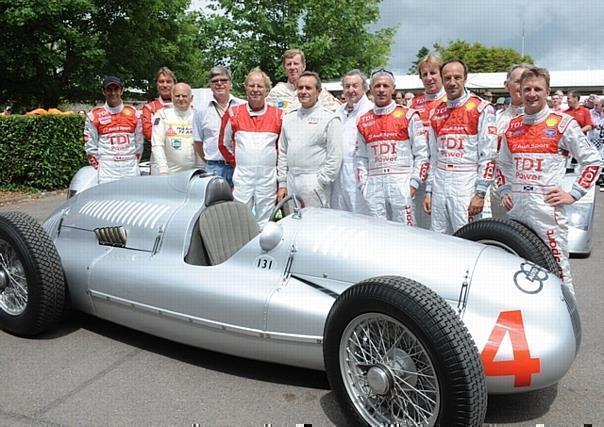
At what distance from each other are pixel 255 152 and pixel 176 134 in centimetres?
127

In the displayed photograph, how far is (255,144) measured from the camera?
4.92 metres

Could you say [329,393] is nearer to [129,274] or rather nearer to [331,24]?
[129,274]

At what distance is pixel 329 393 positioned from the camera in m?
3.14

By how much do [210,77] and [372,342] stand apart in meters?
3.61

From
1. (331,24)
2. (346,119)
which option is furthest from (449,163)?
(331,24)

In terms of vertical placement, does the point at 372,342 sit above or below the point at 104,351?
above

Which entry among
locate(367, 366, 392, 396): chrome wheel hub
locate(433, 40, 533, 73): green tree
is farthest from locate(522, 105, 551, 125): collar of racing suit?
locate(433, 40, 533, 73): green tree

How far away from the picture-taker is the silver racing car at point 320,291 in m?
2.56

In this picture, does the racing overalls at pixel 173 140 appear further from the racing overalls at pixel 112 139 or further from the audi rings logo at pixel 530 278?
the audi rings logo at pixel 530 278

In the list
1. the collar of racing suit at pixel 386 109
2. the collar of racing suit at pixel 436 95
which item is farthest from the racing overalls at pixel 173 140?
the collar of racing suit at pixel 436 95

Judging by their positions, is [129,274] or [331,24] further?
[331,24]

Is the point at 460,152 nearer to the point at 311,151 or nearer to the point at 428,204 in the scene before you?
the point at 428,204

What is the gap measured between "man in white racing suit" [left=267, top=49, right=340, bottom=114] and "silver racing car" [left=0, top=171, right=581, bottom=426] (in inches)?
77.5

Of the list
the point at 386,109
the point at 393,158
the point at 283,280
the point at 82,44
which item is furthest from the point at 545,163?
the point at 82,44
